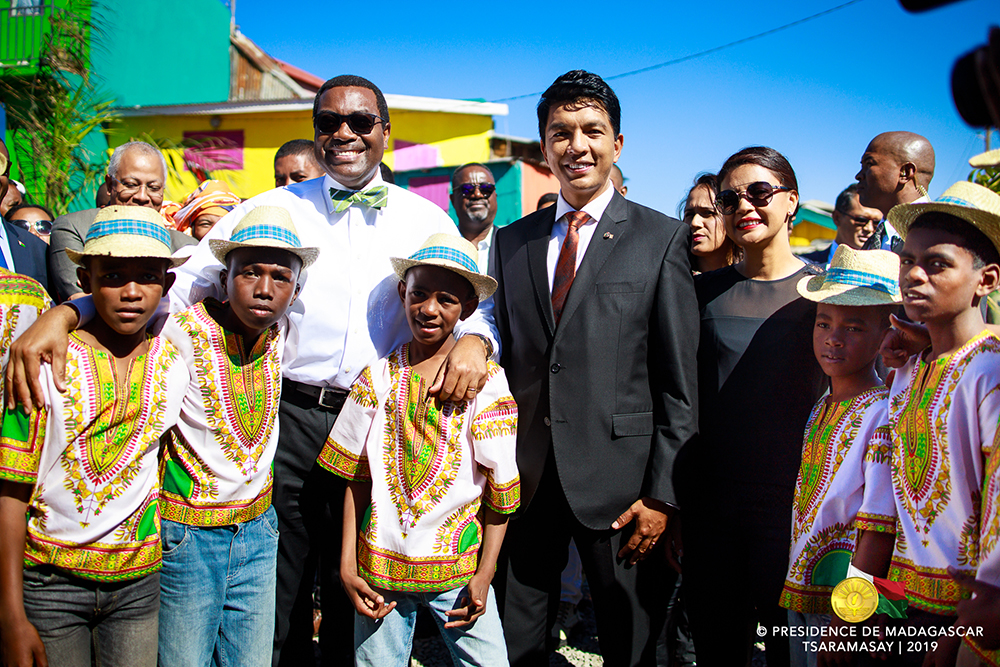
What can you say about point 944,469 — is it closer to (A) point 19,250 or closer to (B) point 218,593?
(B) point 218,593

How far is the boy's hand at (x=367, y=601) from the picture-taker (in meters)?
2.50

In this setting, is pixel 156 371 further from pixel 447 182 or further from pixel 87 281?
pixel 447 182

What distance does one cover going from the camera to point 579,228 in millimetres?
2906

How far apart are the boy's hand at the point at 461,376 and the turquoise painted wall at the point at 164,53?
574 inches

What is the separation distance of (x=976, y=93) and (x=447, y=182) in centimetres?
1374

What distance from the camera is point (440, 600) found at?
2545mm

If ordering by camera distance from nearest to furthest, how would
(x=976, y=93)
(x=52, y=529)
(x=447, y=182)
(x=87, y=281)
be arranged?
(x=976, y=93)
(x=52, y=529)
(x=87, y=281)
(x=447, y=182)

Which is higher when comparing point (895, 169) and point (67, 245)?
point (895, 169)

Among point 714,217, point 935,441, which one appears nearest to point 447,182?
point 714,217

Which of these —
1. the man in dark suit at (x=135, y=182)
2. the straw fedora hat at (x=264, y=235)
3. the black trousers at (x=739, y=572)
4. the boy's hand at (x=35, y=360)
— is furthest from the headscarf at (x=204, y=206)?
the black trousers at (x=739, y=572)

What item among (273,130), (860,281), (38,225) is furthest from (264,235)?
(273,130)

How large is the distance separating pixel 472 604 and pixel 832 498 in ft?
4.43

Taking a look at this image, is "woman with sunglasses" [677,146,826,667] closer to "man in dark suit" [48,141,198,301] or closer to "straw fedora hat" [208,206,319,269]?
"straw fedora hat" [208,206,319,269]

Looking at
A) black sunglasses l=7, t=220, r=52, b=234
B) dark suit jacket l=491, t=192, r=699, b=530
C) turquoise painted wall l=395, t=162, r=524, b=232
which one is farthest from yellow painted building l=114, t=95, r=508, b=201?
dark suit jacket l=491, t=192, r=699, b=530
